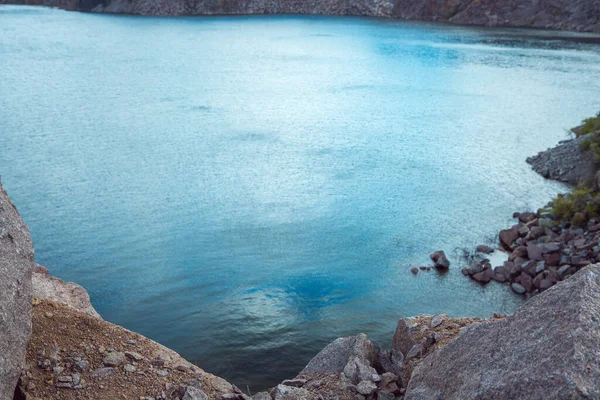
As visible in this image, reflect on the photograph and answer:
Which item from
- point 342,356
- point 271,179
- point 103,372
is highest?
point 103,372

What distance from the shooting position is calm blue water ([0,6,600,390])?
44.6 ft

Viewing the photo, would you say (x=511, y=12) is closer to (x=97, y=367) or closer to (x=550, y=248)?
(x=550, y=248)

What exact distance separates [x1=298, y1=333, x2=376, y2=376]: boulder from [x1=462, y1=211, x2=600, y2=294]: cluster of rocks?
7.60 metres

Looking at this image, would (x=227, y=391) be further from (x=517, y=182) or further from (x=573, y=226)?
(x=517, y=182)

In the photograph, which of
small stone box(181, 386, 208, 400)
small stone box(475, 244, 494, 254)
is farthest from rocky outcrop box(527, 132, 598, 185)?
small stone box(181, 386, 208, 400)

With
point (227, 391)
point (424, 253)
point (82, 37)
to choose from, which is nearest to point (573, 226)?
point (424, 253)

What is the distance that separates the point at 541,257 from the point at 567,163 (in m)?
8.49

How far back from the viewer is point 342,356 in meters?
7.81

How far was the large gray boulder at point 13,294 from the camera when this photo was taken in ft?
17.0

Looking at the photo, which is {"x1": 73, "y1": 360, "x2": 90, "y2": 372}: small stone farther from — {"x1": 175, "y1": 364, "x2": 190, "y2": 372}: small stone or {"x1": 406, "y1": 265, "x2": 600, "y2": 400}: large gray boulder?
{"x1": 406, "y1": 265, "x2": 600, "y2": 400}: large gray boulder

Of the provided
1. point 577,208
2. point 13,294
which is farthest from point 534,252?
point 13,294

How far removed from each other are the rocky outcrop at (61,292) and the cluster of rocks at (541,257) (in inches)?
371

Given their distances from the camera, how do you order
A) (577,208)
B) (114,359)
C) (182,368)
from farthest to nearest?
(577,208) < (182,368) < (114,359)

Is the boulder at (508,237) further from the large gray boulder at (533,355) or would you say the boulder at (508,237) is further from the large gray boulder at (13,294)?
the large gray boulder at (13,294)
